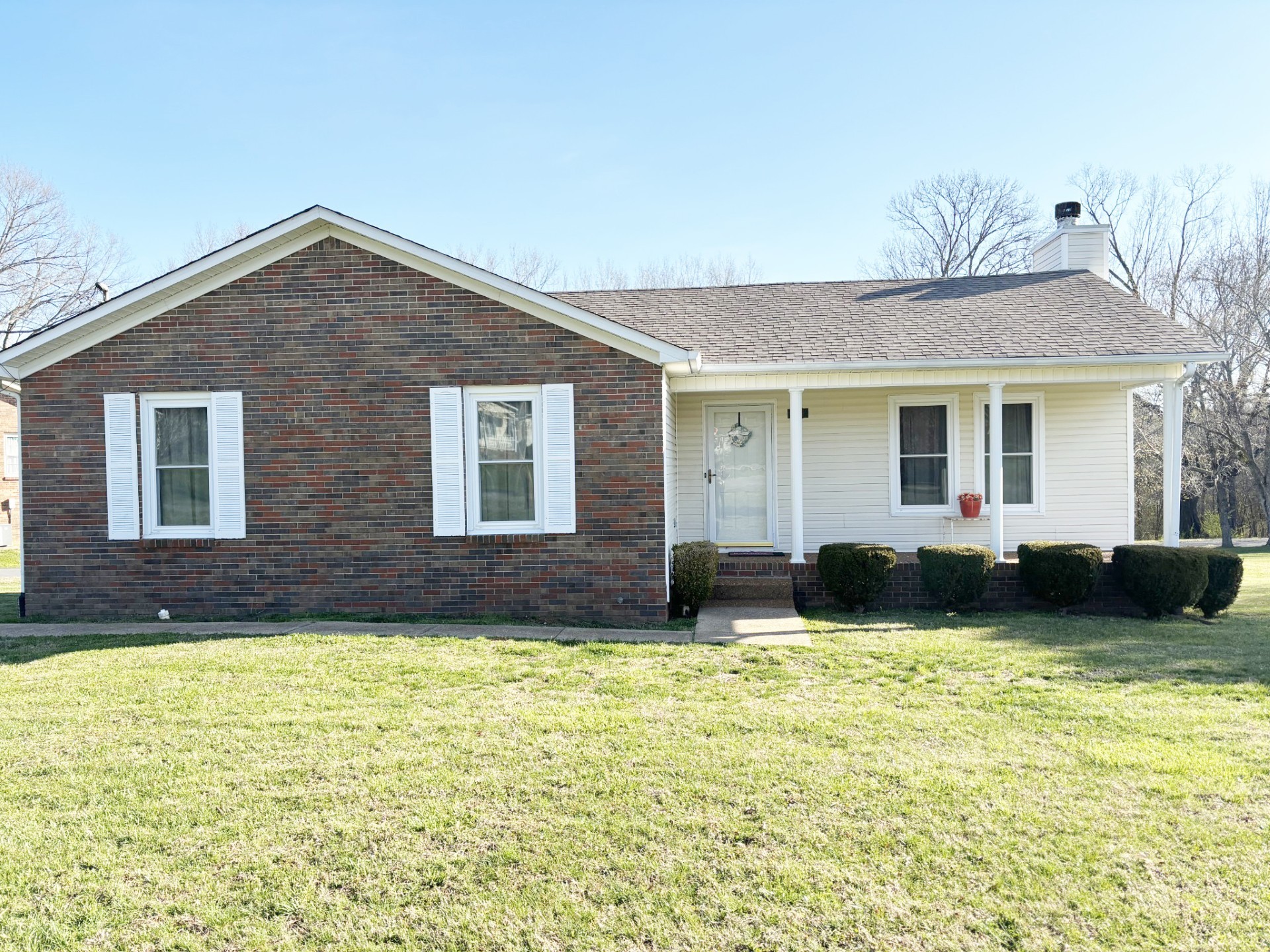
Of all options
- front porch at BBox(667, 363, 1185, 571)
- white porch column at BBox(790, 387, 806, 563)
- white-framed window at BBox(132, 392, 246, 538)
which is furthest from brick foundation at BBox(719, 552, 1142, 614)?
white-framed window at BBox(132, 392, 246, 538)

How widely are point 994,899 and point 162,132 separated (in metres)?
27.8

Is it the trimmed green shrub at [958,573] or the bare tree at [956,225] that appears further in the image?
the bare tree at [956,225]

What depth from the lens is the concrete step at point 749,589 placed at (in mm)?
10906

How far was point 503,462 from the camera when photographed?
1014 cm

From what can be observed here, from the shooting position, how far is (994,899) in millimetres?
3424

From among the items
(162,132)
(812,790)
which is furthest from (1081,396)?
(162,132)

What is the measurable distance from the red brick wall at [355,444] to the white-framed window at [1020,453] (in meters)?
5.35

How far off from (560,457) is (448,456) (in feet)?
4.08

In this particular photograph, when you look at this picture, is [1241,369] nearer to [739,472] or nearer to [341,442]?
[739,472]

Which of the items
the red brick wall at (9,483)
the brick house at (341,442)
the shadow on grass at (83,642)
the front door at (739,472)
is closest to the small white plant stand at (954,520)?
the front door at (739,472)

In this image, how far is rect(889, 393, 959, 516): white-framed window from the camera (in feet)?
41.3

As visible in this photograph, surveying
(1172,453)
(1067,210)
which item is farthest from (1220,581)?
(1067,210)

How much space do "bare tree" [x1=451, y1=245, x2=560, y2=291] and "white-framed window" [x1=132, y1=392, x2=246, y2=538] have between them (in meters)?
25.3

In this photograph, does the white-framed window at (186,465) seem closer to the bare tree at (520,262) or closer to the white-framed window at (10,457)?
the white-framed window at (10,457)
